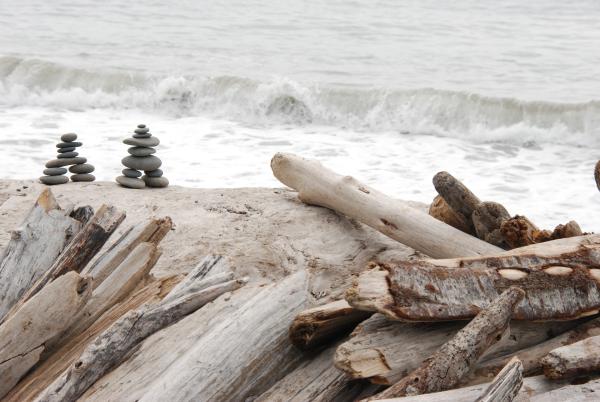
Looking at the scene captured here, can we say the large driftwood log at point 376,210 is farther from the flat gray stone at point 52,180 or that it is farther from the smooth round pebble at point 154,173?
the flat gray stone at point 52,180

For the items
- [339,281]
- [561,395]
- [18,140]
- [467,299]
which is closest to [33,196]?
[339,281]

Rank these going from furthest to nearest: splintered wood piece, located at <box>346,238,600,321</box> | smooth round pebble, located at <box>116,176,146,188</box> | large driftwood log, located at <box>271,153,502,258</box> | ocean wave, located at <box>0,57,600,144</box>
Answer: ocean wave, located at <box>0,57,600,144</box>, smooth round pebble, located at <box>116,176,146,188</box>, large driftwood log, located at <box>271,153,502,258</box>, splintered wood piece, located at <box>346,238,600,321</box>

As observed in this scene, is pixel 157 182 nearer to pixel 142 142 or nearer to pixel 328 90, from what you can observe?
pixel 142 142

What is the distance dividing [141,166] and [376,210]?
7.74 feet

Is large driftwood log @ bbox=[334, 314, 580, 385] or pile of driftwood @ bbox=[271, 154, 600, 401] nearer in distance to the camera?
pile of driftwood @ bbox=[271, 154, 600, 401]

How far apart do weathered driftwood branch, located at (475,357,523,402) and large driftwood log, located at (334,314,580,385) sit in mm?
340

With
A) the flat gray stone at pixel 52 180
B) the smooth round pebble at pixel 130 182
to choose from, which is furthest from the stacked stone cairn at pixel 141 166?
the flat gray stone at pixel 52 180

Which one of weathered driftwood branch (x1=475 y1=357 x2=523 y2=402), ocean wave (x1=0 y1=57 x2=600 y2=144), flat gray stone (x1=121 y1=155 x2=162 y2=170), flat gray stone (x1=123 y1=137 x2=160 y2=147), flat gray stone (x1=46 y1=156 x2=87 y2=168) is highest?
weathered driftwood branch (x1=475 y1=357 x2=523 y2=402)

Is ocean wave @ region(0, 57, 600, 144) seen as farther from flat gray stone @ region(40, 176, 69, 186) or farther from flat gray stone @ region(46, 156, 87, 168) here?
flat gray stone @ region(40, 176, 69, 186)

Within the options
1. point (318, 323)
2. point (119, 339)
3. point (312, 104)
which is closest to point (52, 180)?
point (119, 339)

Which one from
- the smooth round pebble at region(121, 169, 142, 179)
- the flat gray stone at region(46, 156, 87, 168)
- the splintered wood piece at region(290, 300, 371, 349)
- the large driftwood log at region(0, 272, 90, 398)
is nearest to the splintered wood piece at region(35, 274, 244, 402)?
the large driftwood log at region(0, 272, 90, 398)

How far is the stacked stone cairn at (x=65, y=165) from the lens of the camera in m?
6.45

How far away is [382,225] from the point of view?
4.75 meters

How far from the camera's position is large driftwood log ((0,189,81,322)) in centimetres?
389
